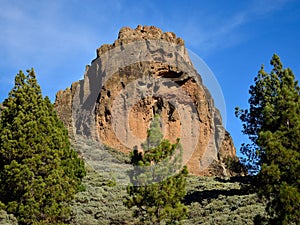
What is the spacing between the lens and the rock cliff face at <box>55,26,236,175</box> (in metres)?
56.6

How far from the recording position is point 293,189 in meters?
13.1

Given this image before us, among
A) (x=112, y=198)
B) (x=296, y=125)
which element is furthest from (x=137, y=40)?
(x=296, y=125)

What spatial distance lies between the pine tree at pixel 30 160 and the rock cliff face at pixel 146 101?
34825 millimetres

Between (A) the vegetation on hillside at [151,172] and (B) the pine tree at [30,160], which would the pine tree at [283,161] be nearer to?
(A) the vegetation on hillside at [151,172]

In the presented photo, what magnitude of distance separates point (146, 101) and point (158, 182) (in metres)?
39.7

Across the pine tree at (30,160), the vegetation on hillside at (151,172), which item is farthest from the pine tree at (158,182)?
the pine tree at (30,160)

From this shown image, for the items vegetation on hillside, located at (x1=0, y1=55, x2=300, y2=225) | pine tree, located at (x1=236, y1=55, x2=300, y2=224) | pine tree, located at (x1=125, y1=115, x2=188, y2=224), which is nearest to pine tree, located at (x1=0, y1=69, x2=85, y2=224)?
vegetation on hillside, located at (x1=0, y1=55, x2=300, y2=225)

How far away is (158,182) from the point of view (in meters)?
17.9

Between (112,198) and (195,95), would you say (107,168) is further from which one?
(195,95)

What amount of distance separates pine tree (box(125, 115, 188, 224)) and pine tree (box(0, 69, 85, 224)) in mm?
3650

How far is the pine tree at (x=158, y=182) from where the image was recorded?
57.3 feet

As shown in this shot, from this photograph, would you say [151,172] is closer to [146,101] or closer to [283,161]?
[283,161]

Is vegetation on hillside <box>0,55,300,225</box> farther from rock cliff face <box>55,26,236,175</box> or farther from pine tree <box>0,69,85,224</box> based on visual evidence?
rock cliff face <box>55,26,236,175</box>

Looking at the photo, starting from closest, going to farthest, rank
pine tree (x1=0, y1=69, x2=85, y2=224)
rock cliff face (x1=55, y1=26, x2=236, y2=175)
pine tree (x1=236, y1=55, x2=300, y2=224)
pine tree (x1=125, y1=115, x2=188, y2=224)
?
pine tree (x1=236, y1=55, x2=300, y2=224) < pine tree (x1=125, y1=115, x2=188, y2=224) < pine tree (x1=0, y1=69, x2=85, y2=224) < rock cliff face (x1=55, y1=26, x2=236, y2=175)
